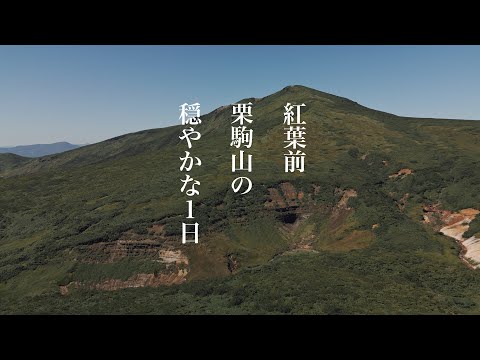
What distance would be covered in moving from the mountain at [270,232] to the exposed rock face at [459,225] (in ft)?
0.92

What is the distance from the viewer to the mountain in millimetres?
48219

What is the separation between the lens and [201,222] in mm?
72312

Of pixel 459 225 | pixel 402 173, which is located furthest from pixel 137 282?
pixel 402 173

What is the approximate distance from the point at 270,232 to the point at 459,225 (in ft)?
111

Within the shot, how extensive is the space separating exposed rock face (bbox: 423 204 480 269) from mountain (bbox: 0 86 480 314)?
28 centimetres

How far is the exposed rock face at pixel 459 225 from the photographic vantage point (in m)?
53.7

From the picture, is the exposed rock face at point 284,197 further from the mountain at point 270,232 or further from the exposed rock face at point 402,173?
the exposed rock face at point 402,173

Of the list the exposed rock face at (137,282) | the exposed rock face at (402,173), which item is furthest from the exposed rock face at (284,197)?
the exposed rock face at (137,282)

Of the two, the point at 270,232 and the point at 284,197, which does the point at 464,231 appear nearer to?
the point at 270,232

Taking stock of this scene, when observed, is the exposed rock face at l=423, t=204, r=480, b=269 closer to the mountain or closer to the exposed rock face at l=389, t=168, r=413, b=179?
the mountain

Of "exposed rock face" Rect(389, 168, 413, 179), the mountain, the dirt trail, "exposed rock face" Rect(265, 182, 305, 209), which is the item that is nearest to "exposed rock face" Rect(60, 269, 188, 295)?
the mountain
